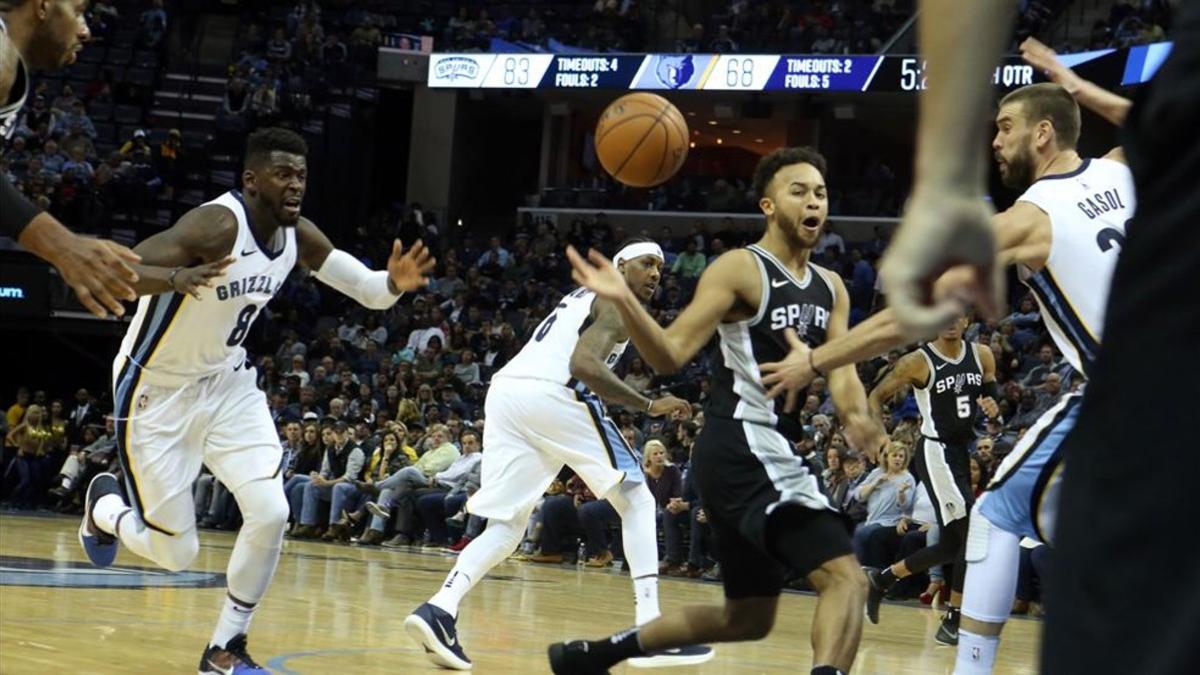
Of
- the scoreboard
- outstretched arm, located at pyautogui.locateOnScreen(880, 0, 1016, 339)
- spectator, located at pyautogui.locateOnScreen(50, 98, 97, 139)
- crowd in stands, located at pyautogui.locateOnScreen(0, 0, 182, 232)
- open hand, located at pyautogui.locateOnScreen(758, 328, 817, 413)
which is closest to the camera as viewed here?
outstretched arm, located at pyautogui.locateOnScreen(880, 0, 1016, 339)

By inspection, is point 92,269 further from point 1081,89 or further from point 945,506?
point 945,506

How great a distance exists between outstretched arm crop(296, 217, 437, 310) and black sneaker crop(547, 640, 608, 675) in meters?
1.70

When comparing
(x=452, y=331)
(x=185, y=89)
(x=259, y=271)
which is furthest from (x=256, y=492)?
(x=185, y=89)

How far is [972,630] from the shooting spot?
5.03m

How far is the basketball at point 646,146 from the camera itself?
34.7ft

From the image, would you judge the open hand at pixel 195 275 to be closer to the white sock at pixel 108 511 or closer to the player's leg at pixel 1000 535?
the white sock at pixel 108 511

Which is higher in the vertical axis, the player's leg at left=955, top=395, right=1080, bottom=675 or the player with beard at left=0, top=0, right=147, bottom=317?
the player with beard at left=0, top=0, right=147, bottom=317

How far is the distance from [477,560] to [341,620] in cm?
165

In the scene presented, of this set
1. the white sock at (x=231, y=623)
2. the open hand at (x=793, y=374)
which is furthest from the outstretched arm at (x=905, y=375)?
the open hand at (x=793, y=374)

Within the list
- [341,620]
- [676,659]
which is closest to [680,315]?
[676,659]

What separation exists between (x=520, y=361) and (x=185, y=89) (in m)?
20.2

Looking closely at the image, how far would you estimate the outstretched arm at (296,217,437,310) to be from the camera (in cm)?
615

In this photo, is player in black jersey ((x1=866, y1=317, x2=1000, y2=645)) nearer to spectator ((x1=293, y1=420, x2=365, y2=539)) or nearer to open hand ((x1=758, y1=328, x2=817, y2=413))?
open hand ((x1=758, y1=328, x2=817, y2=413))

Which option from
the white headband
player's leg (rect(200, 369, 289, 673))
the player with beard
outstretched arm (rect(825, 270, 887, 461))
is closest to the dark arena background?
the white headband
